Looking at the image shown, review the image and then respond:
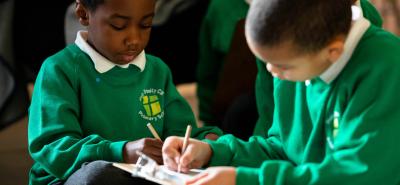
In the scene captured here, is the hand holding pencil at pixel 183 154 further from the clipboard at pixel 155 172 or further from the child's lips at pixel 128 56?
the child's lips at pixel 128 56

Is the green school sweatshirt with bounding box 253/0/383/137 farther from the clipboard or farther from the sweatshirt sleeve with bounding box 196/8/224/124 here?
the clipboard

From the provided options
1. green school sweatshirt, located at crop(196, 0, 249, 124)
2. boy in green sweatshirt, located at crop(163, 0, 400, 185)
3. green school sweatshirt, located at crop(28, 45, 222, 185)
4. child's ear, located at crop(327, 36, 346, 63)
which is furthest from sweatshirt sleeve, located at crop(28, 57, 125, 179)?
green school sweatshirt, located at crop(196, 0, 249, 124)

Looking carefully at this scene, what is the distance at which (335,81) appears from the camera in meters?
1.14

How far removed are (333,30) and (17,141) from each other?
1.51 m

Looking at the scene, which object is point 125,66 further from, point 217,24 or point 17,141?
point 17,141

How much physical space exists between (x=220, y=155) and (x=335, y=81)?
260mm

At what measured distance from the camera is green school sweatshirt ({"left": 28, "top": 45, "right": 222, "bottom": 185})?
4.35 feet

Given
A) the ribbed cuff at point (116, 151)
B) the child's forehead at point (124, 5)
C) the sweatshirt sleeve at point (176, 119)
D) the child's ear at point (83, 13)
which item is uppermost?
the child's forehead at point (124, 5)

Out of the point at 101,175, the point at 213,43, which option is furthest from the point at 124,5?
the point at 213,43

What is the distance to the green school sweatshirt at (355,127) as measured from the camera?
3.53 feet

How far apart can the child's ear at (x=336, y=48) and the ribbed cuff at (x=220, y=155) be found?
0.29 metres

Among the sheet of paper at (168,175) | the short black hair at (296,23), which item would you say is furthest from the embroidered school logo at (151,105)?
the short black hair at (296,23)

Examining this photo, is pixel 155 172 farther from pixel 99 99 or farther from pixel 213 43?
pixel 213 43

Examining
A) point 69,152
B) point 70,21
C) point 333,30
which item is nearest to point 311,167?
point 333,30
